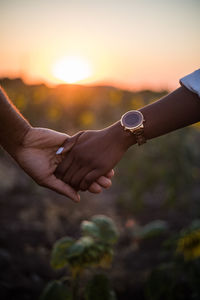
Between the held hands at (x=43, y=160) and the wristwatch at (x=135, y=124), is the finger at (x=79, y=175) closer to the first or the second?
the held hands at (x=43, y=160)

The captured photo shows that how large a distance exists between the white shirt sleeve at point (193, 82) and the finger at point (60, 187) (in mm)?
997

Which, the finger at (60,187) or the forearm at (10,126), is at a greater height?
the forearm at (10,126)

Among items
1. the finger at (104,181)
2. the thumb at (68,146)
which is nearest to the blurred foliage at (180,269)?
the finger at (104,181)

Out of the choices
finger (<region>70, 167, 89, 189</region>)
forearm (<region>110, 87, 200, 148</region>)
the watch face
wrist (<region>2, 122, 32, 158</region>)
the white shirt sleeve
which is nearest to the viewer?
the white shirt sleeve

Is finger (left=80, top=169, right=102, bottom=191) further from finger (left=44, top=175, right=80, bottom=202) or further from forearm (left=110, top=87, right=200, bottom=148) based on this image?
forearm (left=110, top=87, right=200, bottom=148)

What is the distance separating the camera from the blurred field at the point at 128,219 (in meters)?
2.04

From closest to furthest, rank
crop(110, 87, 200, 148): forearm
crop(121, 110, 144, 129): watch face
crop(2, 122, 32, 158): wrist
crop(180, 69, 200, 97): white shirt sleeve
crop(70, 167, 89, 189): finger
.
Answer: crop(180, 69, 200, 97): white shirt sleeve < crop(110, 87, 200, 148): forearm < crop(121, 110, 144, 129): watch face < crop(2, 122, 32, 158): wrist < crop(70, 167, 89, 189): finger

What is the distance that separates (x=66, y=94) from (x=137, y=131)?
19.0ft

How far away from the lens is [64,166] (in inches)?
80.4

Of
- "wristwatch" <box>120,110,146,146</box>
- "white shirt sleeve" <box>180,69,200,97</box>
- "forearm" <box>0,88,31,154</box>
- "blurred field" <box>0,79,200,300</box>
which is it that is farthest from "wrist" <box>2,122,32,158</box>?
"white shirt sleeve" <box>180,69,200,97</box>

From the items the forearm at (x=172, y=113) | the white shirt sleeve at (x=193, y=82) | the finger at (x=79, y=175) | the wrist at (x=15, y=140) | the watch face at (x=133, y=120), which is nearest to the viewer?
the white shirt sleeve at (x=193, y=82)

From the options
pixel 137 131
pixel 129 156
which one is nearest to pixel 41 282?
pixel 137 131

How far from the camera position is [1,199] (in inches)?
133

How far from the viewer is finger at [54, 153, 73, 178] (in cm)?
203
